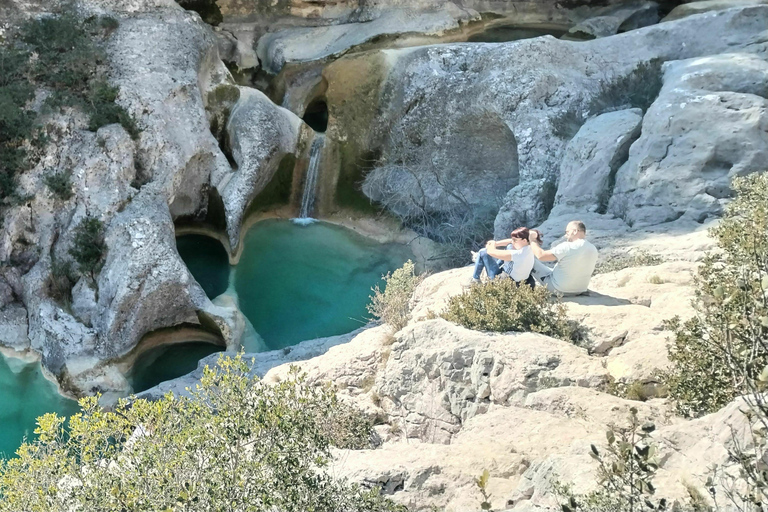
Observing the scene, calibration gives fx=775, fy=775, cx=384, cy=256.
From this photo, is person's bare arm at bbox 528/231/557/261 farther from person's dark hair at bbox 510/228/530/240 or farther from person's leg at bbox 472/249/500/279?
person's leg at bbox 472/249/500/279

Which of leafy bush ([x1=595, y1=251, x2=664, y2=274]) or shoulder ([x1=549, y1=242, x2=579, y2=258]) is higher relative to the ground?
shoulder ([x1=549, y1=242, x2=579, y2=258])

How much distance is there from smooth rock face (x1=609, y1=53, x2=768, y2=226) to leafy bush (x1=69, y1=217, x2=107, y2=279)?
915 cm

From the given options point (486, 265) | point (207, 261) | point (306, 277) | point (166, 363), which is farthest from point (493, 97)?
point (166, 363)

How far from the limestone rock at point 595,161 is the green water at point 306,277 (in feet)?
14.5

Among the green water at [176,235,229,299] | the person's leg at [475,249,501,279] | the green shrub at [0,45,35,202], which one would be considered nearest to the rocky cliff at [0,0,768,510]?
the green shrub at [0,45,35,202]

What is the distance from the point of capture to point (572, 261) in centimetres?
888

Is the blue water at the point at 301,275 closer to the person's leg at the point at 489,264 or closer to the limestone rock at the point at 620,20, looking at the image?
the person's leg at the point at 489,264

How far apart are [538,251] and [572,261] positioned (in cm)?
45

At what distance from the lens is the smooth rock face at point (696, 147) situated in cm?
1120

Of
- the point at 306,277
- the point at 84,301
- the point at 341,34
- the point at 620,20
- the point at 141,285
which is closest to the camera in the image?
the point at 141,285

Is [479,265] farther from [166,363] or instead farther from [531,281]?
[166,363]

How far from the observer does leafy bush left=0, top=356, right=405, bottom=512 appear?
5137mm

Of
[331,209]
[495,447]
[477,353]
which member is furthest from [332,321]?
[495,447]

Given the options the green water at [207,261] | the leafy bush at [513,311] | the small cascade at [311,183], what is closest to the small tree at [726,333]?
the leafy bush at [513,311]
